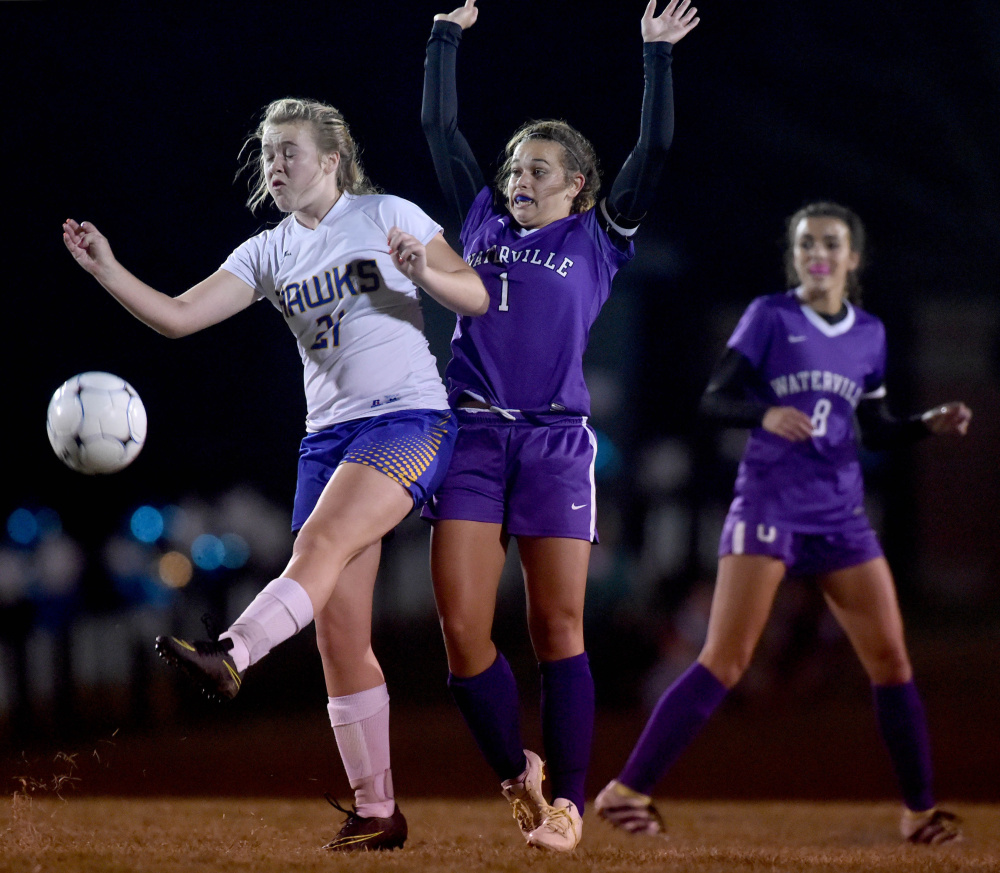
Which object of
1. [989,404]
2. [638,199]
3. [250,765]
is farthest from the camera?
[989,404]

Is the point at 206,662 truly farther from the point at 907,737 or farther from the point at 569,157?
the point at 907,737

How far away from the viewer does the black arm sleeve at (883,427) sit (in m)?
3.17

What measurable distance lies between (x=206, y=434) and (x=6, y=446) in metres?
1.42

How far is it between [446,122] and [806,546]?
162 cm

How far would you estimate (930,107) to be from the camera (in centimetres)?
747

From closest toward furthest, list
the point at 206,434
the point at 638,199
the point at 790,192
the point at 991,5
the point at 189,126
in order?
1. the point at 638,199
2. the point at 189,126
3. the point at 991,5
4. the point at 206,434
5. the point at 790,192

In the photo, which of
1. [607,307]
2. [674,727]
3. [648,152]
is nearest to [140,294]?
[648,152]

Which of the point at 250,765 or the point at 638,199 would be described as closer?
the point at 638,199

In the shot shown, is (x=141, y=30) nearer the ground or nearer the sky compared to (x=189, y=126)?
nearer the sky

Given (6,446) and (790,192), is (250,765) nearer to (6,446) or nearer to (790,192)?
(6,446)

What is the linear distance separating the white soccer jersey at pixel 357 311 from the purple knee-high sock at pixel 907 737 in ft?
5.50

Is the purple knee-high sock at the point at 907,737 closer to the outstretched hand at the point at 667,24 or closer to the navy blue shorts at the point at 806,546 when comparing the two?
the navy blue shorts at the point at 806,546

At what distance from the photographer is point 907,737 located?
3027 mm

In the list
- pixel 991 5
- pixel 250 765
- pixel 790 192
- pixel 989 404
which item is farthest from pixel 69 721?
pixel 989 404
